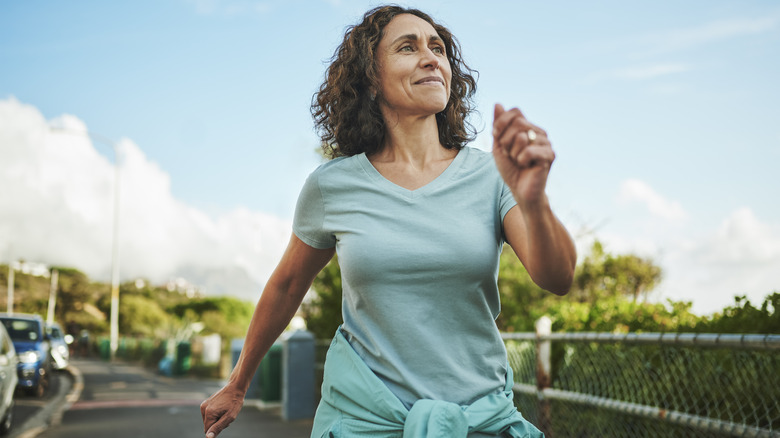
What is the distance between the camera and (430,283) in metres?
1.88

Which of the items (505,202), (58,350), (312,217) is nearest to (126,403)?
Result: (58,350)

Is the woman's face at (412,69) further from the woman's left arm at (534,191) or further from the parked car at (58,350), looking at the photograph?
the parked car at (58,350)

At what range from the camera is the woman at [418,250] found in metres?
1.75

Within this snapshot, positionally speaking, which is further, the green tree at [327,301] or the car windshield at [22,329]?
the car windshield at [22,329]

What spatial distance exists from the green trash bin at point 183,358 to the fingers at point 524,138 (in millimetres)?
26429

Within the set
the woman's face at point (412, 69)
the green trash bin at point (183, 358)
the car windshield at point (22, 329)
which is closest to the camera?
the woman's face at point (412, 69)

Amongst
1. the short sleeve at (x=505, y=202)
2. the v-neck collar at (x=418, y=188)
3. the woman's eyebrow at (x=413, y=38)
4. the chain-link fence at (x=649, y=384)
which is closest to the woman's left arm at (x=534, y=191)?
the short sleeve at (x=505, y=202)

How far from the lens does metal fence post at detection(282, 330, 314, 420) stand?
37.8 ft

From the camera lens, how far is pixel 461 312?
6.18 feet

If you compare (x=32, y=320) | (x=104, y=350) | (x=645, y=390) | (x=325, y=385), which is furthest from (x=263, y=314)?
(x=104, y=350)

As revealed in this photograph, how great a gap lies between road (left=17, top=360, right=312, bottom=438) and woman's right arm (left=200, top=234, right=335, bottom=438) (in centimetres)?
797

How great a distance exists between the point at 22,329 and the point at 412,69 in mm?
17596

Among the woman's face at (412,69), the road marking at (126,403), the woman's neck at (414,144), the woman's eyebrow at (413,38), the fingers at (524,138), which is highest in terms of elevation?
the woman's eyebrow at (413,38)

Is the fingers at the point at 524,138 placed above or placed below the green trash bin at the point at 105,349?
above
